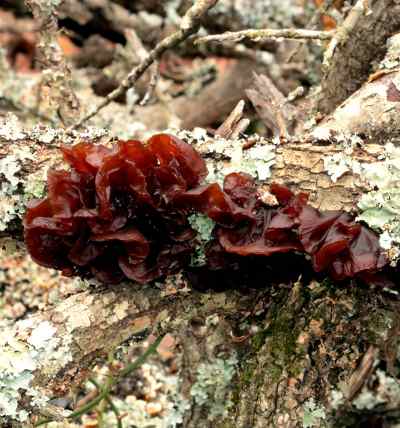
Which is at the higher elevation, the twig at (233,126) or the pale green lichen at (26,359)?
the twig at (233,126)

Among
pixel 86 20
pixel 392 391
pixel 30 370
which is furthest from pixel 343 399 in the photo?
pixel 86 20

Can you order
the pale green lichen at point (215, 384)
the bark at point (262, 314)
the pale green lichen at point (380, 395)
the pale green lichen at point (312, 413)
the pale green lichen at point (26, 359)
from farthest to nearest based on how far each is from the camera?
the pale green lichen at point (380, 395) → the pale green lichen at point (215, 384) → the pale green lichen at point (312, 413) → the bark at point (262, 314) → the pale green lichen at point (26, 359)

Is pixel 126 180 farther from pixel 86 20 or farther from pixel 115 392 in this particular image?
pixel 86 20

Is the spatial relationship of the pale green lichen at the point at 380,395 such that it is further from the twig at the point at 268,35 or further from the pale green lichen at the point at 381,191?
the twig at the point at 268,35

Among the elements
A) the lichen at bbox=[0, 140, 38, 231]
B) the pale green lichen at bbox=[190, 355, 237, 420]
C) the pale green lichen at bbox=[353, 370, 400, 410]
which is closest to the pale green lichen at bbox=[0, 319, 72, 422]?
the lichen at bbox=[0, 140, 38, 231]

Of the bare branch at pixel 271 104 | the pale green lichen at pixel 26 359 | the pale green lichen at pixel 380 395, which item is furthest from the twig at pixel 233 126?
the pale green lichen at pixel 380 395

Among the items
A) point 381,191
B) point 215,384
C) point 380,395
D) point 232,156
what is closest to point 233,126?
point 232,156
